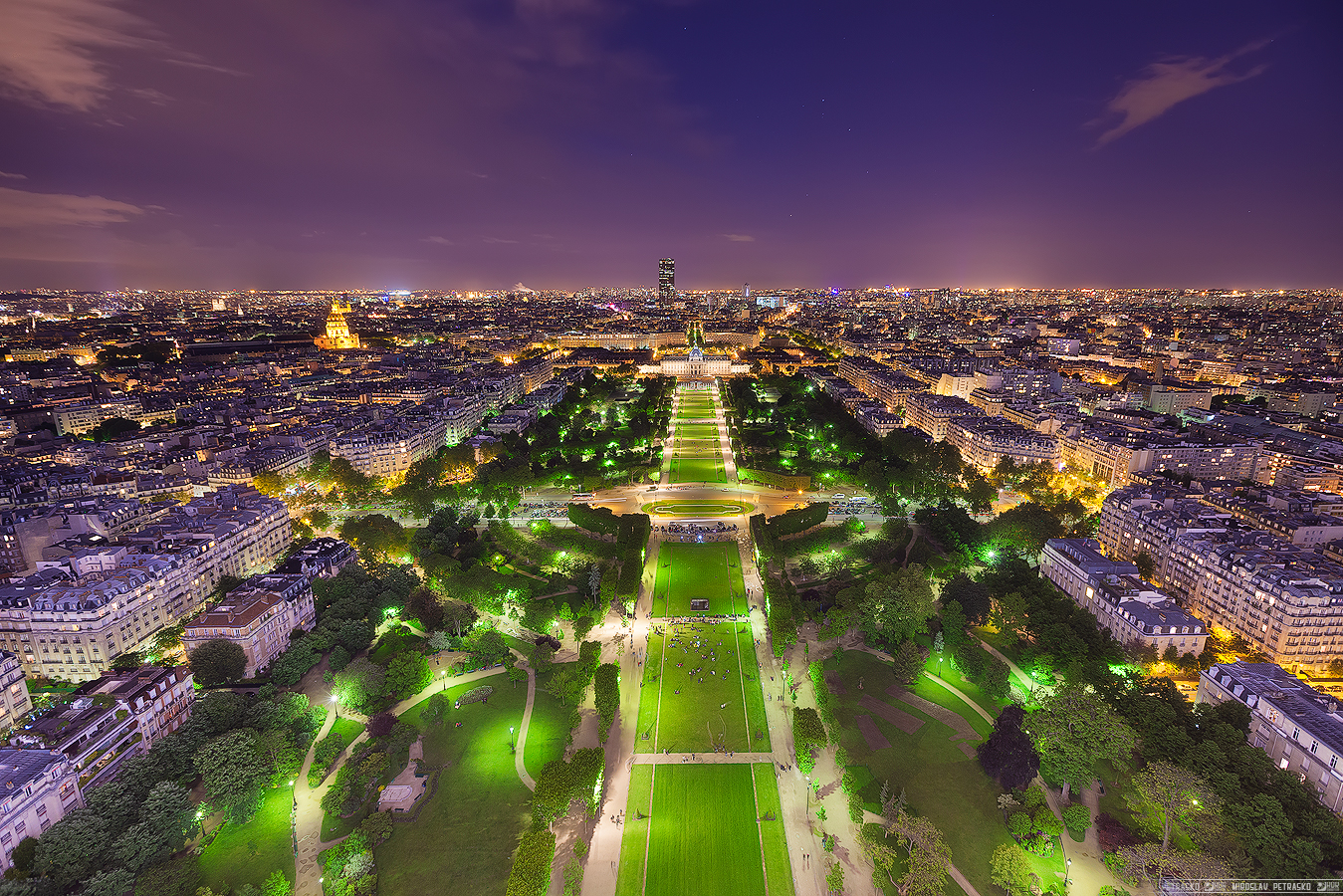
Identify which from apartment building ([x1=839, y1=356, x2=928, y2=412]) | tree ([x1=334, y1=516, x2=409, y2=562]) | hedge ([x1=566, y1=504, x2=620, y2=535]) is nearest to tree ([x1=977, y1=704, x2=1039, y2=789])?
hedge ([x1=566, y1=504, x2=620, y2=535])

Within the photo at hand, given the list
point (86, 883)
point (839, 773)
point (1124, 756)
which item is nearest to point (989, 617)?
point (1124, 756)

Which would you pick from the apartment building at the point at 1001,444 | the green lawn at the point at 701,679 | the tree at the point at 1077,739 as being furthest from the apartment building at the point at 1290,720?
the apartment building at the point at 1001,444

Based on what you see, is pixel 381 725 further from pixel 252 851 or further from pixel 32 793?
pixel 32 793

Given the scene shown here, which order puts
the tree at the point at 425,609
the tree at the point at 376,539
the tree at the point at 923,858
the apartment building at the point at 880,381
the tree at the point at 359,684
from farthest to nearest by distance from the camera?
1. the apartment building at the point at 880,381
2. the tree at the point at 376,539
3. the tree at the point at 425,609
4. the tree at the point at 359,684
5. the tree at the point at 923,858

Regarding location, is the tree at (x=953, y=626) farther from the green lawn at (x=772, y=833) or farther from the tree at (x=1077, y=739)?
the green lawn at (x=772, y=833)

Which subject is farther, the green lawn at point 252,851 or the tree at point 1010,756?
the tree at point 1010,756

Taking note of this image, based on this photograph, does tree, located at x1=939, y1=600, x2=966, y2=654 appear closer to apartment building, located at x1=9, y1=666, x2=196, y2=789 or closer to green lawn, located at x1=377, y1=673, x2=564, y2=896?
green lawn, located at x1=377, y1=673, x2=564, y2=896

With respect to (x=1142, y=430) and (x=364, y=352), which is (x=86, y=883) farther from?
(x=364, y=352)
